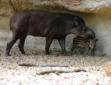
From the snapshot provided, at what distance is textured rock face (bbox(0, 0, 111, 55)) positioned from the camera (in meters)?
8.05

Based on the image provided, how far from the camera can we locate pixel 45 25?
8438 mm

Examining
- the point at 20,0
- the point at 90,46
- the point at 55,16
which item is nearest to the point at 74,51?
the point at 90,46

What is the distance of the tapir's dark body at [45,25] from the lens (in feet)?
26.2

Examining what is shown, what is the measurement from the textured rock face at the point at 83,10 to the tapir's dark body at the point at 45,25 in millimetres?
347

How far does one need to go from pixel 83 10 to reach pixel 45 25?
1.12 meters

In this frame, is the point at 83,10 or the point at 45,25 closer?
the point at 83,10

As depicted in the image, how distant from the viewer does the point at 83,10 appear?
27.2ft

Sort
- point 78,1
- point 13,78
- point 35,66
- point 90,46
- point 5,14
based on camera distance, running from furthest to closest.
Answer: point 5,14 < point 90,46 < point 78,1 < point 35,66 < point 13,78

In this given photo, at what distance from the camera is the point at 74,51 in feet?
29.8

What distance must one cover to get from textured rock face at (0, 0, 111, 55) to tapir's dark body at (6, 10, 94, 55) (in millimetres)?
347

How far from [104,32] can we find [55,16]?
59.4 inches

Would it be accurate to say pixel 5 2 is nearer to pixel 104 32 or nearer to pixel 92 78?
pixel 104 32

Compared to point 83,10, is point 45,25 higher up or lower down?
lower down

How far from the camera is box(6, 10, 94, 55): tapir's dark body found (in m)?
7.99
